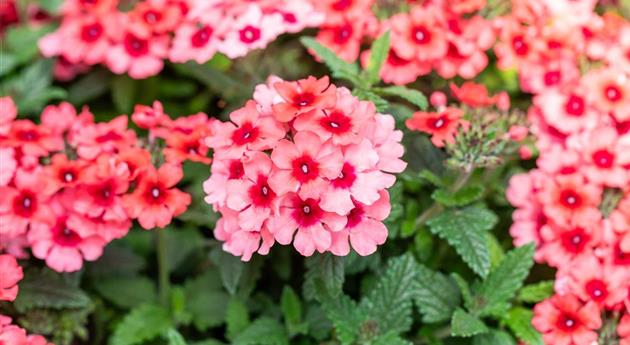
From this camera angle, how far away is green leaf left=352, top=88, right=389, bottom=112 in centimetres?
195

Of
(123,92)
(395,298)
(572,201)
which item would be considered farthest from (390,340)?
(123,92)

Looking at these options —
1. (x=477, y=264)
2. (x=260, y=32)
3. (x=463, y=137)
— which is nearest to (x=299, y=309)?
(x=477, y=264)

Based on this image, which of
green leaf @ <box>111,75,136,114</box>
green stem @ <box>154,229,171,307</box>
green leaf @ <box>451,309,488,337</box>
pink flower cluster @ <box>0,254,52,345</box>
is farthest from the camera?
green leaf @ <box>111,75,136,114</box>

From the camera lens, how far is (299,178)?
168cm

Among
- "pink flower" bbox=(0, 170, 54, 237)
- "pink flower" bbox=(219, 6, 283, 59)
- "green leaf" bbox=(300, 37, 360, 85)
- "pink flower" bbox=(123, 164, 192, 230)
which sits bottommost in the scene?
"pink flower" bbox=(0, 170, 54, 237)

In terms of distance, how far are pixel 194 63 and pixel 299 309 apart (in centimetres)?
95

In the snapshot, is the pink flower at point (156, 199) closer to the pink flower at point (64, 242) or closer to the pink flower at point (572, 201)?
the pink flower at point (64, 242)

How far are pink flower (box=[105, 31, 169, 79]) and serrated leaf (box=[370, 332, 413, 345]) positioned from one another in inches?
44.2

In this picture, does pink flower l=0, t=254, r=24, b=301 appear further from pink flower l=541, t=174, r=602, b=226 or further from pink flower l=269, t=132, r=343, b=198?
pink flower l=541, t=174, r=602, b=226

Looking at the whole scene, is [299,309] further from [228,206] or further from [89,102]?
[89,102]

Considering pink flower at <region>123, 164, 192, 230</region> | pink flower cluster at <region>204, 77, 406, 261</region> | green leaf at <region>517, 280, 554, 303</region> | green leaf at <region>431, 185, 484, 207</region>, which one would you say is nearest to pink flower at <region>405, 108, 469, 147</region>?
green leaf at <region>431, 185, 484, 207</region>

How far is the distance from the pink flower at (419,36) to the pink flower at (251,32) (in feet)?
1.17

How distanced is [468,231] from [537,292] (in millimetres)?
273

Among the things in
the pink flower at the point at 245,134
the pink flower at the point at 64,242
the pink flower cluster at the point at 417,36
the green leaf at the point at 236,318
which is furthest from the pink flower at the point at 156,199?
the pink flower cluster at the point at 417,36
